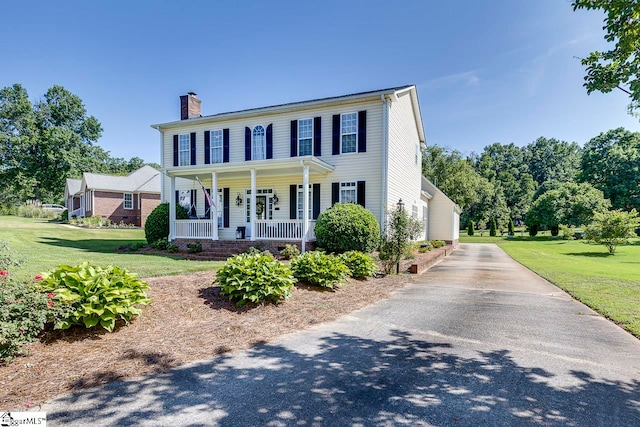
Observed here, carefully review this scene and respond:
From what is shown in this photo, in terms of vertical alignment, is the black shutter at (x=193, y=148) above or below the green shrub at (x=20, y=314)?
above

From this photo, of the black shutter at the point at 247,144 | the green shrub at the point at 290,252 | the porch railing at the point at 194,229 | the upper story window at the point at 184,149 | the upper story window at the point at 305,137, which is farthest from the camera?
the upper story window at the point at 184,149

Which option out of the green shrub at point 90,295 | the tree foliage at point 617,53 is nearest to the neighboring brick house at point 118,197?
the green shrub at point 90,295

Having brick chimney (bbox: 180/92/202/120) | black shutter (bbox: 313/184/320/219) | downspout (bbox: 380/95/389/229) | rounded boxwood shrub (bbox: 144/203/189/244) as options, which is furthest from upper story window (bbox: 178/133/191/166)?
downspout (bbox: 380/95/389/229)

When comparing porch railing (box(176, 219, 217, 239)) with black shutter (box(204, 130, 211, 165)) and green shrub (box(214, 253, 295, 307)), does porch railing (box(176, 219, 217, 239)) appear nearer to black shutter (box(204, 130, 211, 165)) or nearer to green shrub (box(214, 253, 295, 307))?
black shutter (box(204, 130, 211, 165))

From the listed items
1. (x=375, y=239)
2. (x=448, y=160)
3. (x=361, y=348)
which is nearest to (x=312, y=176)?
(x=375, y=239)

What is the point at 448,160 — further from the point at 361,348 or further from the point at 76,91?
the point at 76,91

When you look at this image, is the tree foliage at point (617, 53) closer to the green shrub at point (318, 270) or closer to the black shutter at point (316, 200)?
the green shrub at point (318, 270)

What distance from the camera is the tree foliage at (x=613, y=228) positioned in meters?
20.0

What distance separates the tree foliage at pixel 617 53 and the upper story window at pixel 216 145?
15.6 meters

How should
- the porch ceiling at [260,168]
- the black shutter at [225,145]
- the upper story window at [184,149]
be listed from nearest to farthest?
the porch ceiling at [260,168], the black shutter at [225,145], the upper story window at [184,149]

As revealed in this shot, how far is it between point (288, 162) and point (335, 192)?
9.75 feet

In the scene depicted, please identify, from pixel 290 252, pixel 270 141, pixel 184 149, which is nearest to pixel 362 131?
pixel 270 141

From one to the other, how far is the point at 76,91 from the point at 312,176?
158 ft

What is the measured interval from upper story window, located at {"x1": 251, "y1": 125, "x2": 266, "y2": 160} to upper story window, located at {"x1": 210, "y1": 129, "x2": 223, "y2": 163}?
1998 mm
